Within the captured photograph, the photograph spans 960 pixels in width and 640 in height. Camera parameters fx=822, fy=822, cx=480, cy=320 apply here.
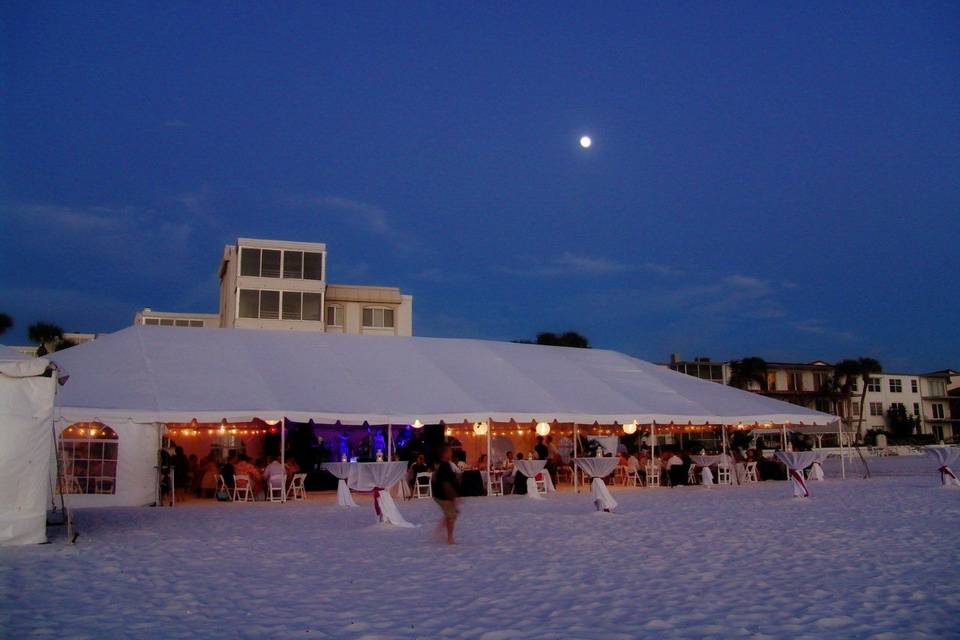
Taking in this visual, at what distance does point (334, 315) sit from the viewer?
40.2 m

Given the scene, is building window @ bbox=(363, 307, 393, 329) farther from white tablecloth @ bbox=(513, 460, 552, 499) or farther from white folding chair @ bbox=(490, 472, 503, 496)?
white tablecloth @ bbox=(513, 460, 552, 499)

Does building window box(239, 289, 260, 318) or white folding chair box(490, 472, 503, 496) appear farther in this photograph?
building window box(239, 289, 260, 318)

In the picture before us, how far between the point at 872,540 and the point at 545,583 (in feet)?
15.0

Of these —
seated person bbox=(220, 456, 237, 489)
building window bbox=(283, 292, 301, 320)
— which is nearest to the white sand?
seated person bbox=(220, 456, 237, 489)

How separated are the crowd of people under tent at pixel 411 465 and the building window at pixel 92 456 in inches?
39.3

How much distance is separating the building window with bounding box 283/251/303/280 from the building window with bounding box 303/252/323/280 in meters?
0.23

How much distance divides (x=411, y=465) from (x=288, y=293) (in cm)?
2006

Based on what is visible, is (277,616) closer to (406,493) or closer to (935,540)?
(935,540)

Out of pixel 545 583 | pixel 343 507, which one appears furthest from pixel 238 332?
pixel 545 583

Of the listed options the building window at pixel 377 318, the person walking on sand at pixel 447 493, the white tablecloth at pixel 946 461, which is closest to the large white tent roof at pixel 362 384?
the white tablecloth at pixel 946 461

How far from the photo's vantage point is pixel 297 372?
1827 cm

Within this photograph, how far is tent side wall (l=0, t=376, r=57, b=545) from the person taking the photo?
940 centimetres

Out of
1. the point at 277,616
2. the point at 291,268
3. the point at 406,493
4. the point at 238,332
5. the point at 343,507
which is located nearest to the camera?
the point at 277,616

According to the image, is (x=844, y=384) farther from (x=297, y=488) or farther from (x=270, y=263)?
(x=297, y=488)
